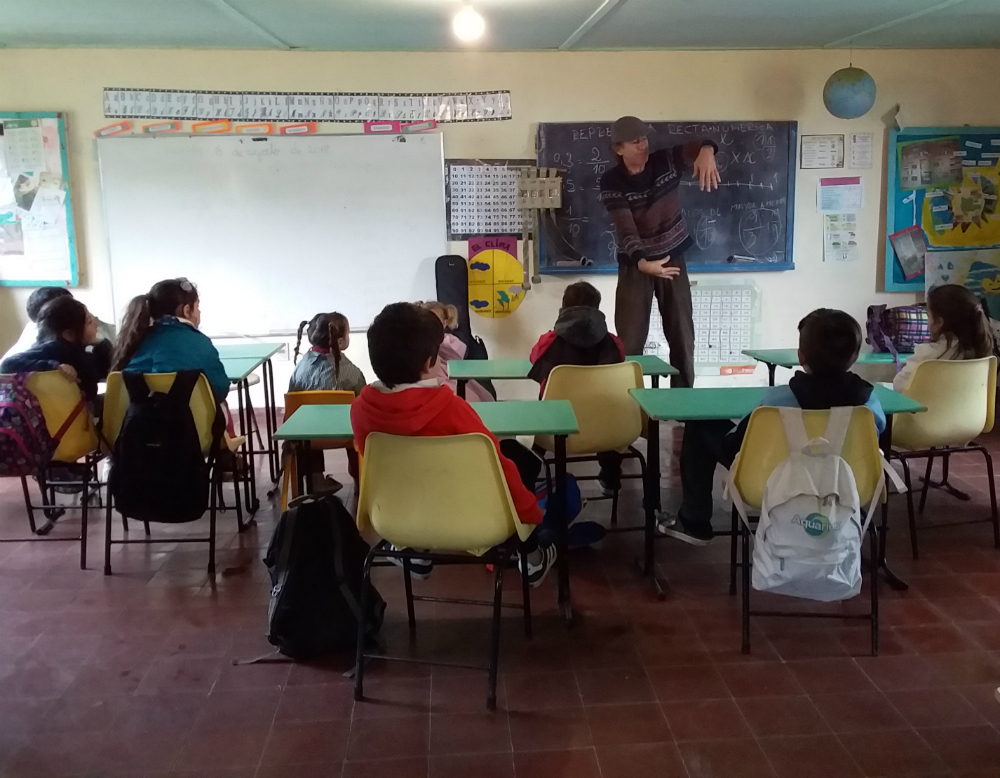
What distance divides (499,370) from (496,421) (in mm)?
1078

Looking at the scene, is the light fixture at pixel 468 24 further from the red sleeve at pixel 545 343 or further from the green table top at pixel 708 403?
the green table top at pixel 708 403

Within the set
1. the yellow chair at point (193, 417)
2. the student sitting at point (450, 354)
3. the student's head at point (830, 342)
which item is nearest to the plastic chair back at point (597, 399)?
the student sitting at point (450, 354)

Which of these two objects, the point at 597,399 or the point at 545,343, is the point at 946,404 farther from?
the point at 545,343

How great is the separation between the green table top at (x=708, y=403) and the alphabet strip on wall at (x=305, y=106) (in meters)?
2.98

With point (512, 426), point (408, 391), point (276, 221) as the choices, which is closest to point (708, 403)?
point (512, 426)

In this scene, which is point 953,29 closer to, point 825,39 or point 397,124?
point 825,39

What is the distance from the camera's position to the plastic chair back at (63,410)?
314cm

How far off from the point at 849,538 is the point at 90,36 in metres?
4.86

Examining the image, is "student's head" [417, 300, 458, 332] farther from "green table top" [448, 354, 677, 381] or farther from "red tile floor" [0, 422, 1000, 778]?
"red tile floor" [0, 422, 1000, 778]

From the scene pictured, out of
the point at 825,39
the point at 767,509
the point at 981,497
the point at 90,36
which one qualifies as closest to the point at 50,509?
the point at 90,36

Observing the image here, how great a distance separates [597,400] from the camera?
307cm

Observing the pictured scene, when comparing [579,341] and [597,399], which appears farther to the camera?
[579,341]

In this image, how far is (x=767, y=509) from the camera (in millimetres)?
2305

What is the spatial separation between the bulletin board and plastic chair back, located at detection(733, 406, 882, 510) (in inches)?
182
